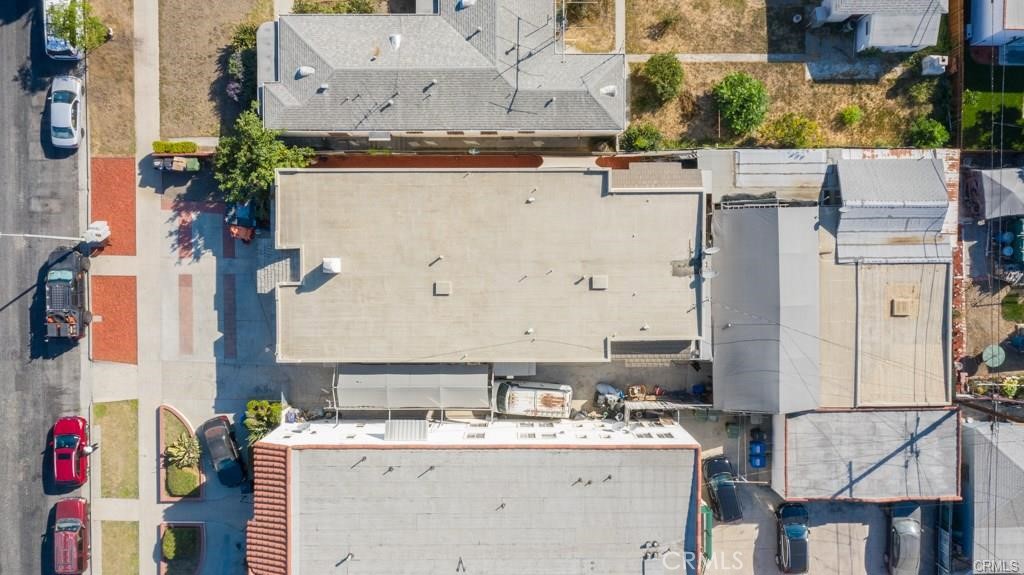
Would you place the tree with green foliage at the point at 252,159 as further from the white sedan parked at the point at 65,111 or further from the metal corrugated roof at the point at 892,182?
the metal corrugated roof at the point at 892,182

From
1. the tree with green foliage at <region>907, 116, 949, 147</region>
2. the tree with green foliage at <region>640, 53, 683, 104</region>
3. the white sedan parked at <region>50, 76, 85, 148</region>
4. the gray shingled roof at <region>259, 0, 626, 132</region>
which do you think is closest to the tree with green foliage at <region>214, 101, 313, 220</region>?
the gray shingled roof at <region>259, 0, 626, 132</region>

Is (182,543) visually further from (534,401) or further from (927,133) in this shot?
(927,133)

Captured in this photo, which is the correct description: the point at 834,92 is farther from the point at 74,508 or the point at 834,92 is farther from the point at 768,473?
the point at 74,508

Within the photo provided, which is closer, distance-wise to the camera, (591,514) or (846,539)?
(591,514)

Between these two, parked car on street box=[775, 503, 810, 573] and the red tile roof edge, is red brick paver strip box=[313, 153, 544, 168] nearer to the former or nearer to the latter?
the red tile roof edge

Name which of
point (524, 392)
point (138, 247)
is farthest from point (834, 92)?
point (138, 247)

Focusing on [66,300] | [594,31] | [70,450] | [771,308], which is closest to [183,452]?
[70,450]
